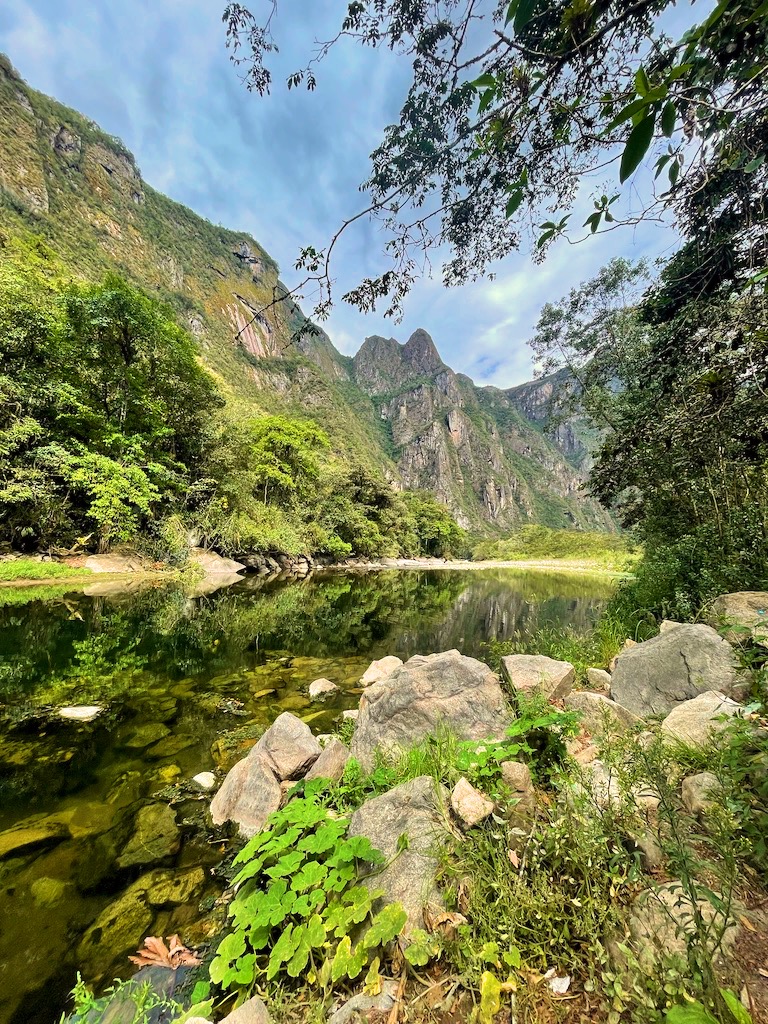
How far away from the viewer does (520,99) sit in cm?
228

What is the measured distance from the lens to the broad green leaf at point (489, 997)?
4.79 ft

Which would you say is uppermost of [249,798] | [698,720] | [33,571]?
[33,571]

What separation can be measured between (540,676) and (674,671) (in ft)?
3.87

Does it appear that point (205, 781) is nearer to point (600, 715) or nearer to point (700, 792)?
point (600, 715)

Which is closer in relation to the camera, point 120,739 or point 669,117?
point 669,117

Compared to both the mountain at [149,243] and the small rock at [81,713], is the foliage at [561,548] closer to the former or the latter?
the mountain at [149,243]

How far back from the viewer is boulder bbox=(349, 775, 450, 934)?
2.08 meters

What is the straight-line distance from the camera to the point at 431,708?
12.6 feet

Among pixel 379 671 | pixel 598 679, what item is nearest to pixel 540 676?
pixel 598 679

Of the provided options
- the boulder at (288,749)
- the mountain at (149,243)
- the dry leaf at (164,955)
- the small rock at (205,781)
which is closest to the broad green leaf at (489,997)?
the dry leaf at (164,955)

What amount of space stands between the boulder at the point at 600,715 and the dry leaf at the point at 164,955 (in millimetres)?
3098

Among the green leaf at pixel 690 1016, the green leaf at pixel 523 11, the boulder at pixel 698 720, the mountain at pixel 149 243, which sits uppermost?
the mountain at pixel 149 243

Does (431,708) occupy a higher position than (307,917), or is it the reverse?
(431,708)

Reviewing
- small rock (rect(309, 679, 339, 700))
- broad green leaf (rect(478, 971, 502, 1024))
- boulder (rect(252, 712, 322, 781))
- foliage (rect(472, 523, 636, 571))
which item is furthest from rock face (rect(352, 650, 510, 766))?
foliage (rect(472, 523, 636, 571))
